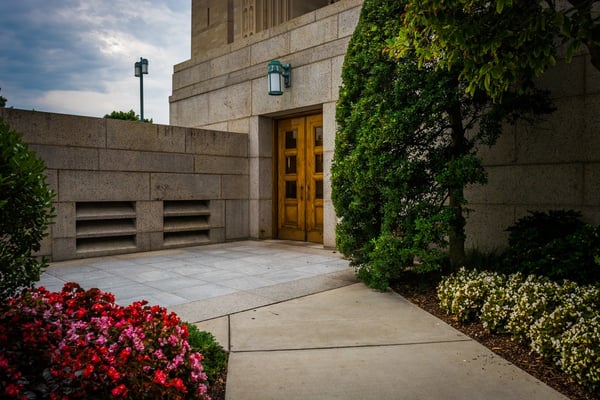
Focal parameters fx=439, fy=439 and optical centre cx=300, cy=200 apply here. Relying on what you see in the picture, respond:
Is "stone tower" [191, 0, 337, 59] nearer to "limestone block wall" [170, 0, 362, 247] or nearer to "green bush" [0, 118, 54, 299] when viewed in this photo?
"limestone block wall" [170, 0, 362, 247]

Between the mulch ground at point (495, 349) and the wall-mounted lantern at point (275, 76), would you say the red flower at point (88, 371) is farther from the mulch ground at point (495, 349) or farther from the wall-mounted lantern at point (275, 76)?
the wall-mounted lantern at point (275, 76)

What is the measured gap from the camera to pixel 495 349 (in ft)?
12.3

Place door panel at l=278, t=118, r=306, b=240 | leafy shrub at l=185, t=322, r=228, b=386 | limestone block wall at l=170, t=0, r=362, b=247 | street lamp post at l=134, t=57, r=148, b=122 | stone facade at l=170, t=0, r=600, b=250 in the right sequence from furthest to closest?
street lamp post at l=134, t=57, r=148, b=122
door panel at l=278, t=118, r=306, b=240
limestone block wall at l=170, t=0, r=362, b=247
stone facade at l=170, t=0, r=600, b=250
leafy shrub at l=185, t=322, r=228, b=386

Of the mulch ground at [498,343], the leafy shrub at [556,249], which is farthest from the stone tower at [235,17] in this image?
the leafy shrub at [556,249]

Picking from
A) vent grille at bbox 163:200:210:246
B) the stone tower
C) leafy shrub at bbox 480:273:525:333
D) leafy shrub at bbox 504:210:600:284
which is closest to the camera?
leafy shrub at bbox 480:273:525:333

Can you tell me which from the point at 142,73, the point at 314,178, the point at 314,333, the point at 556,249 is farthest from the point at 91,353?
the point at 142,73

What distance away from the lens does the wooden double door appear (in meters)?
9.98

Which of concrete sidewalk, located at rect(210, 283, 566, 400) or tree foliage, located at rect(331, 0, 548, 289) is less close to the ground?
tree foliage, located at rect(331, 0, 548, 289)

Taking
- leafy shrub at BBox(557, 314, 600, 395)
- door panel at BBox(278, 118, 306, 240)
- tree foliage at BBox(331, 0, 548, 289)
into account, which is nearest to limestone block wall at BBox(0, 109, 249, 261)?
door panel at BBox(278, 118, 306, 240)

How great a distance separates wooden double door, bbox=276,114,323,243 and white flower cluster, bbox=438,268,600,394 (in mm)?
5397

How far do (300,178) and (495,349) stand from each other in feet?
23.1

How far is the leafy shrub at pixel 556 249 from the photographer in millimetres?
4246

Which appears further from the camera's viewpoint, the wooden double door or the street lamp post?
the street lamp post

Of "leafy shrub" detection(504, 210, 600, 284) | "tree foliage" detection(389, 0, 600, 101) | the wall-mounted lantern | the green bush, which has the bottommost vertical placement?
"leafy shrub" detection(504, 210, 600, 284)
